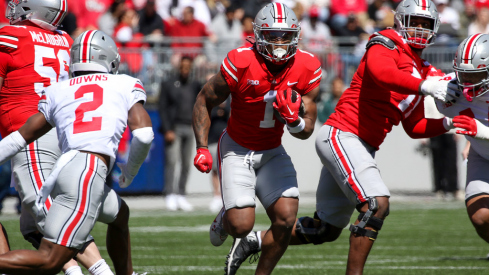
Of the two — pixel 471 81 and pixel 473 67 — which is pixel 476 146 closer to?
pixel 471 81

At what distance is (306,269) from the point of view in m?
5.82

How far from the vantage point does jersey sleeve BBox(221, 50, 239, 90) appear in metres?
4.81

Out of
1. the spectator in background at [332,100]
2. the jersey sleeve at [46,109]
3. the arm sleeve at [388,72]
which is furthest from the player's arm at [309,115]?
the spectator in background at [332,100]

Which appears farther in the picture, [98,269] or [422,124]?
[422,124]

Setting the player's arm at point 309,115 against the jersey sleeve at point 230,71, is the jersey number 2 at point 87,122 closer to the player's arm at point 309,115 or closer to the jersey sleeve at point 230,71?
the jersey sleeve at point 230,71

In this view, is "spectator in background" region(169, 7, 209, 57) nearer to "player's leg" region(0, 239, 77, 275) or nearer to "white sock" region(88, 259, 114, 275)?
"white sock" region(88, 259, 114, 275)

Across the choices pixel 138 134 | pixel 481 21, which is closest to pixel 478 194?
pixel 138 134

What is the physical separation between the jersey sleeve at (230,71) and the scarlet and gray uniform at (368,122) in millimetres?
765

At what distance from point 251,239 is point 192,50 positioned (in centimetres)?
771

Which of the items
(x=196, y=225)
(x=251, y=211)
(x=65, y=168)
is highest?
(x=65, y=168)

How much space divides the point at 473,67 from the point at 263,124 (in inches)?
56.8

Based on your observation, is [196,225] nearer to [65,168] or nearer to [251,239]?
[251,239]

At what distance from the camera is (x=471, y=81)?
4824mm

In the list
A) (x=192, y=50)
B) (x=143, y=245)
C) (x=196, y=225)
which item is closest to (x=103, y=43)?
(x=143, y=245)
